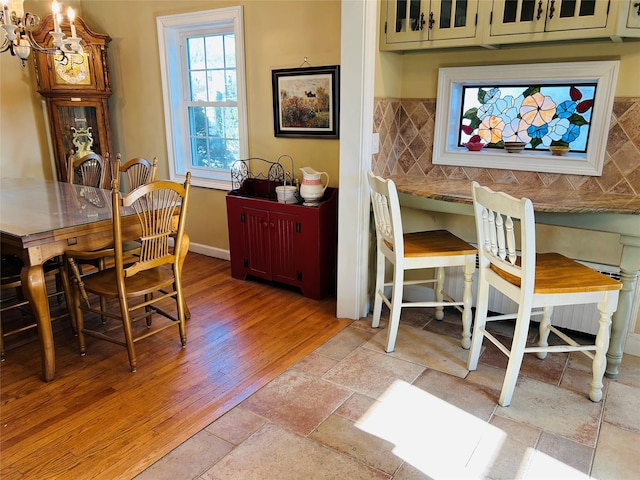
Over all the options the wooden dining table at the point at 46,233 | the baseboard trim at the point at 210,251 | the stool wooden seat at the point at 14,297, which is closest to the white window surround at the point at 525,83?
the wooden dining table at the point at 46,233

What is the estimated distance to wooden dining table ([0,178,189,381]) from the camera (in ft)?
7.48

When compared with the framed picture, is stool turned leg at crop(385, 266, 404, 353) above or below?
below

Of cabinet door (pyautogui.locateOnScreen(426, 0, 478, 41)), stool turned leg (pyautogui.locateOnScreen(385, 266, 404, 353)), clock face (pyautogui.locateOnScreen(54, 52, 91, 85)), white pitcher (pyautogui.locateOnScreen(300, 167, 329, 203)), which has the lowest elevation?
stool turned leg (pyautogui.locateOnScreen(385, 266, 404, 353))

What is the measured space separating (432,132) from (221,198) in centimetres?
204

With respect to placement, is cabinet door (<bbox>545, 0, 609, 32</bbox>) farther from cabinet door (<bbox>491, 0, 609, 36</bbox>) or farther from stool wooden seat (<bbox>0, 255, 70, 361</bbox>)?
stool wooden seat (<bbox>0, 255, 70, 361</bbox>)

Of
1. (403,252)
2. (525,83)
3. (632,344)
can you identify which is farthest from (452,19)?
(632,344)

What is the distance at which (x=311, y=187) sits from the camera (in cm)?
332

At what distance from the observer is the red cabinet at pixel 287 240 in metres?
3.34

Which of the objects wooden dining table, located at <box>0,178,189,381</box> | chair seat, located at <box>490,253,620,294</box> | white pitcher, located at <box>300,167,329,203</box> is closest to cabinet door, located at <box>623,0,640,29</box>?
chair seat, located at <box>490,253,620,294</box>

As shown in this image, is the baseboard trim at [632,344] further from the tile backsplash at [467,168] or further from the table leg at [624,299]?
the tile backsplash at [467,168]

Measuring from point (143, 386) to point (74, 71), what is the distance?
3.23 meters

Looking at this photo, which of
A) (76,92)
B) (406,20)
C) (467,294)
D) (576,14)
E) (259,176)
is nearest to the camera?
(576,14)

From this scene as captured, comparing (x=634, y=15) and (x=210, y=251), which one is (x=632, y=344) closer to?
(x=634, y=15)

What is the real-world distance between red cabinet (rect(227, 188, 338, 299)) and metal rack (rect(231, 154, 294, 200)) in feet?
0.49
